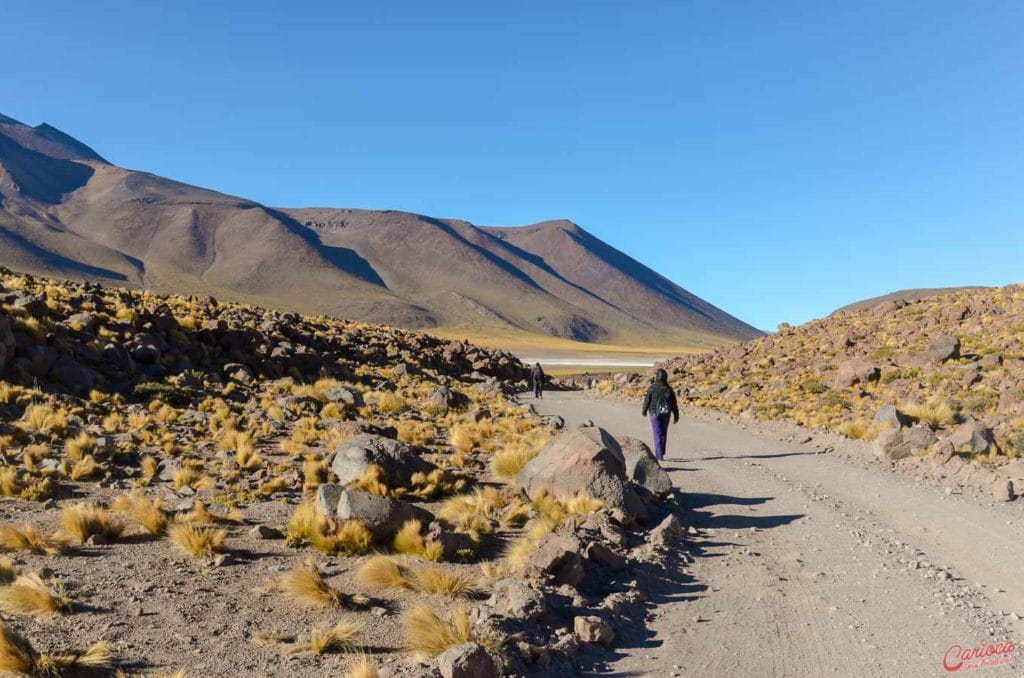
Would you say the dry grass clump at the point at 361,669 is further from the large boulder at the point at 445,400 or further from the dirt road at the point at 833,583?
the large boulder at the point at 445,400

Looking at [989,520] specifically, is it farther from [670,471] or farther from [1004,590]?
[670,471]

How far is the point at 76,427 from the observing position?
12312mm

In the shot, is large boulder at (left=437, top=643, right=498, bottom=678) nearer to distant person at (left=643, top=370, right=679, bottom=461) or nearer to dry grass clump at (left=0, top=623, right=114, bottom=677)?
dry grass clump at (left=0, top=623, right=114, bottom=677)

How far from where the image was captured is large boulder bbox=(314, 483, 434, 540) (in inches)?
296

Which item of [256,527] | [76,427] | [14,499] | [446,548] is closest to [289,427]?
[76,427]

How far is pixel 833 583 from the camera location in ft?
22.2

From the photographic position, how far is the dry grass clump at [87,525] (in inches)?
285

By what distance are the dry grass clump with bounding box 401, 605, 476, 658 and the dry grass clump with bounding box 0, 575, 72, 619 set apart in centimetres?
317

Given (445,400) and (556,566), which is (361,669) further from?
(445,400)

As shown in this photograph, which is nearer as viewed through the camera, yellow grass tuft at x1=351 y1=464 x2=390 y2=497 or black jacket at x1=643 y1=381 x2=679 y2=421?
yellow grass tuft at x1=351 y1=464 x2=390 y2=497

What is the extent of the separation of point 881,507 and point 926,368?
1538 centimetres

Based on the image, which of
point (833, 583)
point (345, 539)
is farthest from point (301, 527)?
point (833, 583)

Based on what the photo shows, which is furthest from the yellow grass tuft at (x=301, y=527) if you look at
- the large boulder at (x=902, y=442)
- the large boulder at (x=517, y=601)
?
the large boulder at (x=902, y=442)

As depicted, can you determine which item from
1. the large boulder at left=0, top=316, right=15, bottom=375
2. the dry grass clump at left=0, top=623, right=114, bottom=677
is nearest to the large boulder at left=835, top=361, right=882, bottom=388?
the dry grass clump at left=0, top=623, right=114, bottom=677
